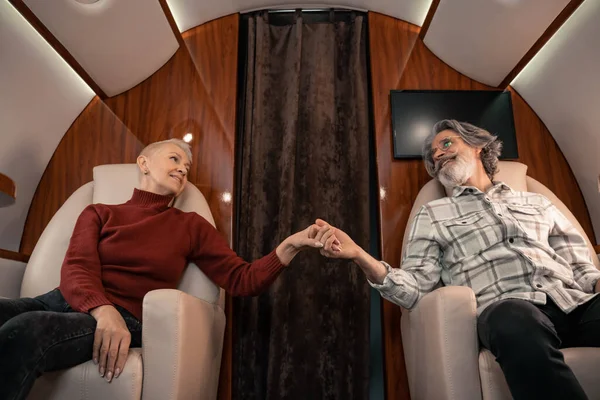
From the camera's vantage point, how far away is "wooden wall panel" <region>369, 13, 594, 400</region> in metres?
2.12

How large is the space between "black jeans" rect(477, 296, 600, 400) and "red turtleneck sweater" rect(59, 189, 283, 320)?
72cm

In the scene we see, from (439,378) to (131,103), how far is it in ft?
6.09

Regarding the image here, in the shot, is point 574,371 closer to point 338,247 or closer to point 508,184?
point 338,247

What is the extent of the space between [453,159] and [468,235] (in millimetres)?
348

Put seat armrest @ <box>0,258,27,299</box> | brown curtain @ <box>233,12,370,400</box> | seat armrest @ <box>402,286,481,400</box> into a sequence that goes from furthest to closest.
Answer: brown curtain @ <box>233,12,370,400</box> < seat armrest @ <box>0,258,27,299</box> < seat armrest @ <box>402,286,481,400</box>

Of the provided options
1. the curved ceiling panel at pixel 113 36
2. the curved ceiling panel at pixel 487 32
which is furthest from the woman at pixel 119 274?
the curved ceiling panel at pixel 487 32

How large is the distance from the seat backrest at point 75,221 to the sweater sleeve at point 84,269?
0.65 feet

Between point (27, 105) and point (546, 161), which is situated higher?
point (27, 105)

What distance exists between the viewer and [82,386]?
120cm

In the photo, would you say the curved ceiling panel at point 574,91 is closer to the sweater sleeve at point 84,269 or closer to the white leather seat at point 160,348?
the white leather seat at point 160,348

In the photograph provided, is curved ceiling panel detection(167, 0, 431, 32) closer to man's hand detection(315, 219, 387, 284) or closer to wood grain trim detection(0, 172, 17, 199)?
wood grain trim detection(0, 172, 17, 199)

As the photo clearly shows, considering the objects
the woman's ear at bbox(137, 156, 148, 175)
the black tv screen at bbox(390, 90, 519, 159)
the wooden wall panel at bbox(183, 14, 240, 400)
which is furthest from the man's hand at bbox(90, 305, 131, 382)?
the black tv screen at bbox(390, 90, 519, 159)

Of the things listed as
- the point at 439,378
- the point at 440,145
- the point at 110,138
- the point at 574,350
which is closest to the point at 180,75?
the point at 110,138

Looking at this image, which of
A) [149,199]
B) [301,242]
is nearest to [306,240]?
[301,242]
